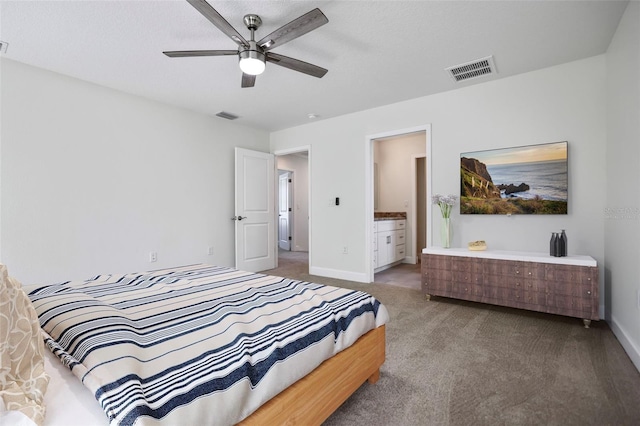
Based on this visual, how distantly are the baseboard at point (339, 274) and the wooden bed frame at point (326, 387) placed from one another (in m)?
2.55

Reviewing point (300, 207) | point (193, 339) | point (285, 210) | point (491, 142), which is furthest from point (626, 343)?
point (285, 210)

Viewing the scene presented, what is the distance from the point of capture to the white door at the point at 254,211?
478cm

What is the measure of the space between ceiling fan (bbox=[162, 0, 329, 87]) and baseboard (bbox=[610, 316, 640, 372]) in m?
2.88

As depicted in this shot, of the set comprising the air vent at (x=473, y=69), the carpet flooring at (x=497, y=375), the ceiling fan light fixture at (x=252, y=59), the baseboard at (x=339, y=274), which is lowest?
the carpet flooring at (x=497, y=375)

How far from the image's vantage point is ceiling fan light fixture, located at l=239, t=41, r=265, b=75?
7.04 feet

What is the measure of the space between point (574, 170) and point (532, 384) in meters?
2.18

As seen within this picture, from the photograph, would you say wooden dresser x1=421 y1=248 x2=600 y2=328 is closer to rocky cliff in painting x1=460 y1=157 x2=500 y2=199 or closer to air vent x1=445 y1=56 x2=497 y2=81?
rocky cliff in painting x1=460 y1=157 x2=500 y2=199

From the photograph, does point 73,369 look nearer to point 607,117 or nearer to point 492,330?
point 492,330

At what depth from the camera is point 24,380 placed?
0.79 m

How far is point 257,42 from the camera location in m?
2.12

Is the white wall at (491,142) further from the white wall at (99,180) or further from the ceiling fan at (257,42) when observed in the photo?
the ceiling fan at (257,42)

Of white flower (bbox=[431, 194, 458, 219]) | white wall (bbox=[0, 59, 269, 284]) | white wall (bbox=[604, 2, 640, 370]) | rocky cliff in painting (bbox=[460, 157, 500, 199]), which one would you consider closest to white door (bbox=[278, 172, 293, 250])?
white wall (bbox=[0, 59, 269, 284])

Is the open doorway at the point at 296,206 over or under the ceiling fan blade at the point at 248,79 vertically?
under

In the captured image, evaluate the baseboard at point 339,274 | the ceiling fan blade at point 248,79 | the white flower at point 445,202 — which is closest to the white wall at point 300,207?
the baseboard at point 339,274
